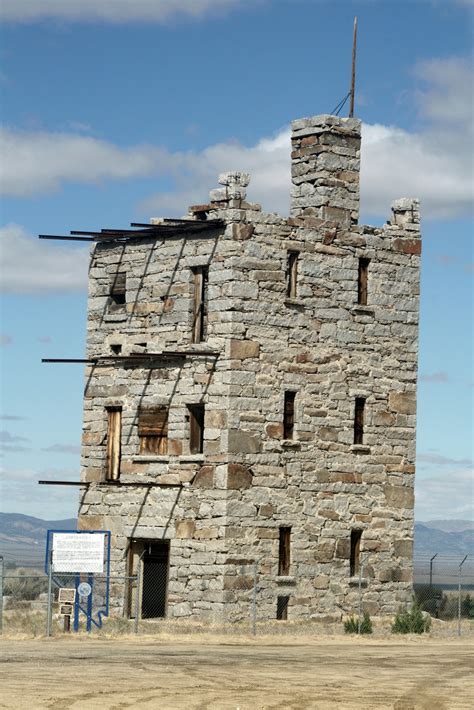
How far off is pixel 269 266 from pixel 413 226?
5.31 meters

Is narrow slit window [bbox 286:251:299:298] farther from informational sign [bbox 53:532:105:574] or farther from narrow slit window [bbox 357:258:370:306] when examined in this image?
informational sign [bbox 53:532:105:574]

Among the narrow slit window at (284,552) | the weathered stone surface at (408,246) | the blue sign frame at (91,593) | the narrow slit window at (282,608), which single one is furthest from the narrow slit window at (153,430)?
the weathered stone surface at (408,246)

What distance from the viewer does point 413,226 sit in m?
42.9

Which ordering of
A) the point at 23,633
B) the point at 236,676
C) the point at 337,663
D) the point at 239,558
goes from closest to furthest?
1. the point at 236,676
2. the point at 337,663
3. the point at 23,633
4. the point at 239,558

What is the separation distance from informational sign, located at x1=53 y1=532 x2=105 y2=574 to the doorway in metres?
2.13

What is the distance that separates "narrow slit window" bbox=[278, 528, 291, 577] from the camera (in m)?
39.4

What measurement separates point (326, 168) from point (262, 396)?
6.35 m

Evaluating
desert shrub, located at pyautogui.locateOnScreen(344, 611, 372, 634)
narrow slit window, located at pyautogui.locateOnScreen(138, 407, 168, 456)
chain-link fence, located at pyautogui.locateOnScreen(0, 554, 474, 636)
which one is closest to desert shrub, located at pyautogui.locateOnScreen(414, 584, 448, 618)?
chain-link fence, located at pyautogui.locateOnScreen(0, 554, 474, 636)

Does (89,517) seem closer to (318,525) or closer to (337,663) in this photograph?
(318,525)

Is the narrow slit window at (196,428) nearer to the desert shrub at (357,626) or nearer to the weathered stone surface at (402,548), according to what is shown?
the desert shrub at (357,626)

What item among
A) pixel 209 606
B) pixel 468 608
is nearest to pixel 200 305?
pixel 209 606

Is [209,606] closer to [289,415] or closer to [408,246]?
[289,415]

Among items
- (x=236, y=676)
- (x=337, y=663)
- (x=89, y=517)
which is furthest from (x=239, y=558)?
(x=236, y=676)

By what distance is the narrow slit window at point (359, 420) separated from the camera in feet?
136
